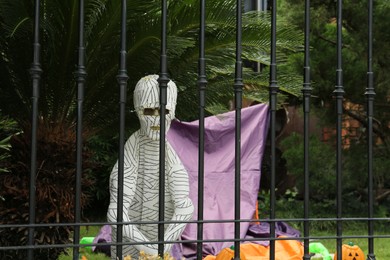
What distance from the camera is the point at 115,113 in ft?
14.4

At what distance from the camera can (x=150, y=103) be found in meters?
3.62

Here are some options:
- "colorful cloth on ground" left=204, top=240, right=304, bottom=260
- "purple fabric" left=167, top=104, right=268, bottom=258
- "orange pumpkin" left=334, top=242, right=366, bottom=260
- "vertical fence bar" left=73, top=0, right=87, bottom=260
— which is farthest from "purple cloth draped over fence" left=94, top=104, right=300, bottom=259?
"vertical fence bar" left=73, top=0, right=87, bottom=260

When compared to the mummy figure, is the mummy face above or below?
above

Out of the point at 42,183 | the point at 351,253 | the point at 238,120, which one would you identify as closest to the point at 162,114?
the point at 238,120

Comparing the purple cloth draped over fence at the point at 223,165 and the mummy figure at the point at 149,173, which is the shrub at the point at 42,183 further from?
the purple cloth draped over fence at the point at 223,165

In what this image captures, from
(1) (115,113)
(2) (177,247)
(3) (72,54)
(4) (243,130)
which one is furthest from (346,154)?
(3) (72,54)

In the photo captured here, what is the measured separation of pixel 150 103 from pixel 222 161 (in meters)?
3.55

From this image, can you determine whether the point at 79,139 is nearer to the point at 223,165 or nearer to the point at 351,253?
the point at 351,253

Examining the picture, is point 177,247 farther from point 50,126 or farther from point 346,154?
point 346,154

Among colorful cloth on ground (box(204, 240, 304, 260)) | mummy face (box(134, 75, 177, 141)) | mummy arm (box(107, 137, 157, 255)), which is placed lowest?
colorful cloth on ground (box(204, 240, 304, 260))

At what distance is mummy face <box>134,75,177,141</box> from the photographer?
11.9 feet

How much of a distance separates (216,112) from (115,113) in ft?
2.74

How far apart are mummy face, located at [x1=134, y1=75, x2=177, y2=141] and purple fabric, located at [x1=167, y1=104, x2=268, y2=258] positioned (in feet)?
10.5

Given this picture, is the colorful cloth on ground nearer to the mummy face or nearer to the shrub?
the shrub
